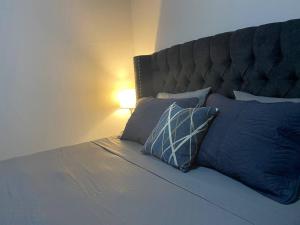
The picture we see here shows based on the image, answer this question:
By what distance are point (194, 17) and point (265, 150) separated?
4.50 feet

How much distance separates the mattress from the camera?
3.10ft

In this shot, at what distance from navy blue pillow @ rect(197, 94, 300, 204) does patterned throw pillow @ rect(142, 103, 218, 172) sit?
0.14m

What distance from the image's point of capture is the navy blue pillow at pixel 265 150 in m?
1.04

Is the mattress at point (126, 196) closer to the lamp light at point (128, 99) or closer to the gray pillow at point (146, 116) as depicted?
the gray pillow at point (146, 116)

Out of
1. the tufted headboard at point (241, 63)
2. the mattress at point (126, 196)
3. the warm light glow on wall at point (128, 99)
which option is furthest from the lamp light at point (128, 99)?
the mattress at point (126, 196)

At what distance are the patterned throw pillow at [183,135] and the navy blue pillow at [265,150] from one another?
5.5 inches

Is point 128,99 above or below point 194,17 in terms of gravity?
below

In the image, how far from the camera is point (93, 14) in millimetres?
2680

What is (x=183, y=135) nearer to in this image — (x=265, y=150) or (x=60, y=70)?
(x=265, y=150)

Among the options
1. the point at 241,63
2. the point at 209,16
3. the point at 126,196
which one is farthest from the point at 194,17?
the point at 126,196

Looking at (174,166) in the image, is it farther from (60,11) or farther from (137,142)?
(60,11)

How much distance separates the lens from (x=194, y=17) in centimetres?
211

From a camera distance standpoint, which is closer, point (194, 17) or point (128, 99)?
point (194, 17)

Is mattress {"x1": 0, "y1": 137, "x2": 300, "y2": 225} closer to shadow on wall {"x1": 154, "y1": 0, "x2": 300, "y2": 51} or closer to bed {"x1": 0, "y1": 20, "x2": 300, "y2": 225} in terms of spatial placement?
bed {"x1": 0, "y1": 20, "x2": 300, "y2": 225}
